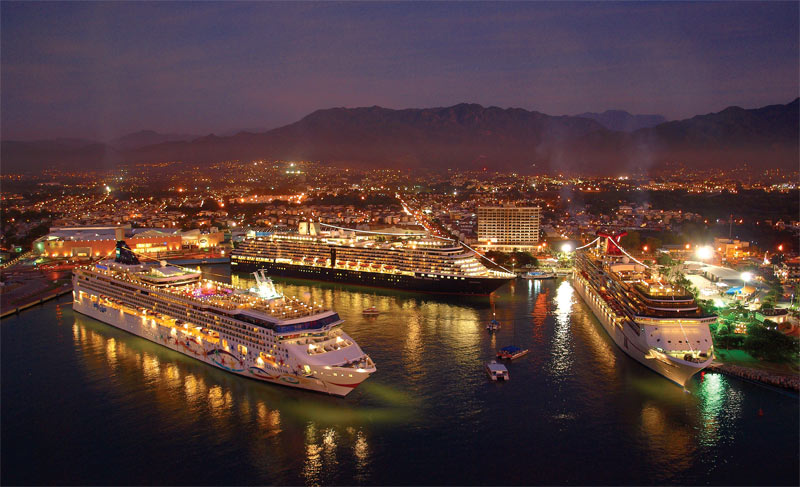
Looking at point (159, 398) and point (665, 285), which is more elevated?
point (665, 285)

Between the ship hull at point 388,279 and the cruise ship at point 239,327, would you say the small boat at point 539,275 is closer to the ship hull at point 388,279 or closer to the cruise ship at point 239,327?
the ship hull at point 388,279

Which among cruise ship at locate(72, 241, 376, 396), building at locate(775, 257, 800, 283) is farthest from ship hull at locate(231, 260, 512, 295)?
building at locate(775, 257, 800, 283)

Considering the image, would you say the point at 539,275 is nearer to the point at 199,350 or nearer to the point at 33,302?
the point at 199,350

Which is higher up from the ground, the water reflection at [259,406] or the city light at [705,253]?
the city light at [705,253]

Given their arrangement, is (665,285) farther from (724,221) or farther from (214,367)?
(724,221)

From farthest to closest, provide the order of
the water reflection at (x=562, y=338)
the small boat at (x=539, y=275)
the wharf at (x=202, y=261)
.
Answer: the wharf at (x=202, y=261), the small boat at (x=539, y=275), the water reflection at (x=562, y=338)

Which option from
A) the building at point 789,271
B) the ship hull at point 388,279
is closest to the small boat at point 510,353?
the ship hull at point 388,279

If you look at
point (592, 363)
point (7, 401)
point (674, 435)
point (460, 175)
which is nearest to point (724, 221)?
point (592, 363)

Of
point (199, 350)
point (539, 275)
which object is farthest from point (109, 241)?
point (539, 275)
